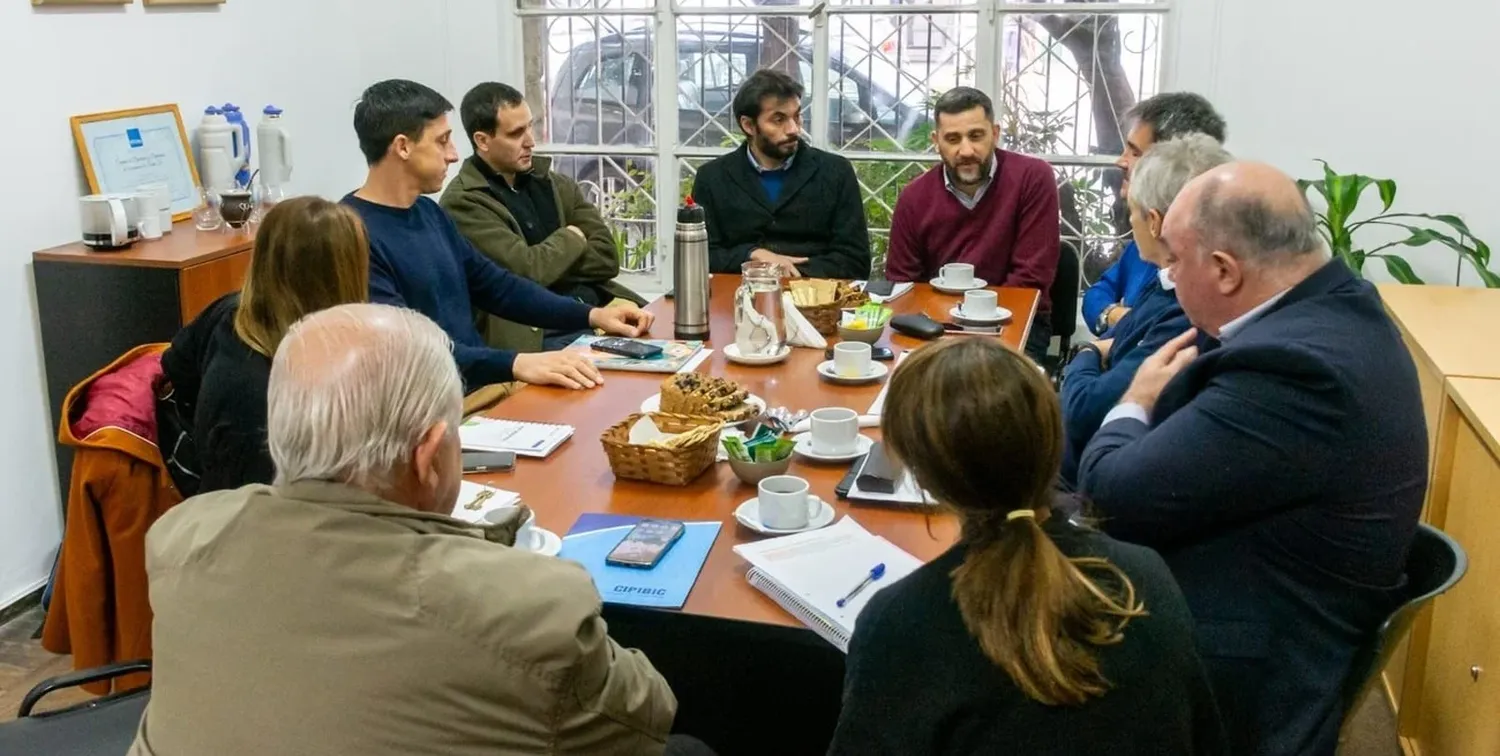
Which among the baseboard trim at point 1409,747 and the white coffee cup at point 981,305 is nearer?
the baseboard trim at point 1409,747

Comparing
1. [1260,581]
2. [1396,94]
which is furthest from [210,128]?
[1396,94]

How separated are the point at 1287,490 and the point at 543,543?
0.97m

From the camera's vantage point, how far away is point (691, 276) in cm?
286

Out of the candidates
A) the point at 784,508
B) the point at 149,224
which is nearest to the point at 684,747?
the point at 784,508

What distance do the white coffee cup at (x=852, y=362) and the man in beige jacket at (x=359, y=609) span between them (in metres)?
1.29

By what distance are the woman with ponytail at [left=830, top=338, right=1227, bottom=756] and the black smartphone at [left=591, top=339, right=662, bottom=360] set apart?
147cm

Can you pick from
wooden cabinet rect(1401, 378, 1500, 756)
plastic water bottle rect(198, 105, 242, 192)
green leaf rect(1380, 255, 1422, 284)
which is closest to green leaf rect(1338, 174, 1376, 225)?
green leaf rect(1380, 255, 1422, 284)

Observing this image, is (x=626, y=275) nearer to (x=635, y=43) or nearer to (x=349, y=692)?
(x=635, y=43)

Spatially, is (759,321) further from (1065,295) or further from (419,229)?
(1065,295)

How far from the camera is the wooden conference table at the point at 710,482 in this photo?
165 cm

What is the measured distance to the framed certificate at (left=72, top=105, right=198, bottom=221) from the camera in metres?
3.25

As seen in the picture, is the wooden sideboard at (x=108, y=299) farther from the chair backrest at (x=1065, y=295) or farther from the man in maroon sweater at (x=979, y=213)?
the chair backrest at (x=1065, y=295)

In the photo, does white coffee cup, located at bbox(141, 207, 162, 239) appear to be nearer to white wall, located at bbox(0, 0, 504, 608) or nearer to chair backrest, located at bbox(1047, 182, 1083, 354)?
white wall, located at bbox(0, 0, 504, 608)

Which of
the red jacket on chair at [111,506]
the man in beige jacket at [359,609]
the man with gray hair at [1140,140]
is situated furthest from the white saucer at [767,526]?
the man with gray hair at [1140,140]
